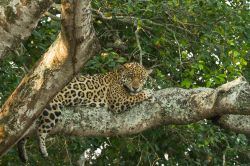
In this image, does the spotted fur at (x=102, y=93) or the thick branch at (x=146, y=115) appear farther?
the spotted fur at (x=102, y=93)

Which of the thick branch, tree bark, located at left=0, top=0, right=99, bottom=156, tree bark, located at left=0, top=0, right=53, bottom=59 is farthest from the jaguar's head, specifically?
→ tree bark, located at left=0, top=0, right=53, bottom=59

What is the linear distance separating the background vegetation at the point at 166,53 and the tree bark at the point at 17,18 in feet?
10.2

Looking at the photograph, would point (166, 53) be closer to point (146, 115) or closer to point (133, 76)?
point (133, 76)

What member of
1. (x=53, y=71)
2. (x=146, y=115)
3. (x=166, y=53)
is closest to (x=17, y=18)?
(x=53, y=71)

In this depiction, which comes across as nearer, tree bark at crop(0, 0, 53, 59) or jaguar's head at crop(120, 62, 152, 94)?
tree bark at crop(0, 0, 53, 59)

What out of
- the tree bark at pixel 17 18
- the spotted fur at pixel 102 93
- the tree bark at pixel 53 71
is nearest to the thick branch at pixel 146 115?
the spotted fur at pixel 102 93

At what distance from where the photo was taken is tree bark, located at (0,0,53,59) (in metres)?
4.31

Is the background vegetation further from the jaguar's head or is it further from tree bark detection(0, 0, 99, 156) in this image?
tree bark detection(0, 0, 99, 156)

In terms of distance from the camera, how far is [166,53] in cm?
843

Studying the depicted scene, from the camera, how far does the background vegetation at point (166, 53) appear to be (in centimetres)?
791

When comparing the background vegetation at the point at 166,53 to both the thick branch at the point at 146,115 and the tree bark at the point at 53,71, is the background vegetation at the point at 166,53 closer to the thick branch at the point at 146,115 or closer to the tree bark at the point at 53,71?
the thick branch at the point at 146,115

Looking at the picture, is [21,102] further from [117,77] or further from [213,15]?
[213,15]

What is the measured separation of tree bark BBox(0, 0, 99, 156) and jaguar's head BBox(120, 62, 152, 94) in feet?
11.2

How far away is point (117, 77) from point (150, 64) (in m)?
0.94
